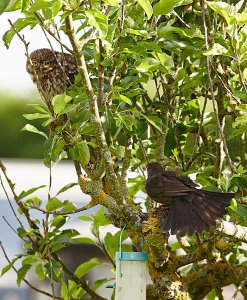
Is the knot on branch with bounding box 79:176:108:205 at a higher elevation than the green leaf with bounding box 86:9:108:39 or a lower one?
lower

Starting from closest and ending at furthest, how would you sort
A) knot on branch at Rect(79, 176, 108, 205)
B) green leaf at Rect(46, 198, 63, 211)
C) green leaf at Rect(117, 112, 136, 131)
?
green leaf at Rect(117, 112, 136, 131) → knot on branch at Rect(79, 176, 108, 205) → green leaf at Rect(46, 198, 63, 211)

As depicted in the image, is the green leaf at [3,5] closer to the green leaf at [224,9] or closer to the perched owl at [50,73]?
the green leaf at [224,9]

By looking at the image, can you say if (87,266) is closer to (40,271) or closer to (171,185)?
(40,271)

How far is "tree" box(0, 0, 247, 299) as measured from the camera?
2004mm

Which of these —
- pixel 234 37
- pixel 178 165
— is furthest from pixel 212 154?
pixel 234 37

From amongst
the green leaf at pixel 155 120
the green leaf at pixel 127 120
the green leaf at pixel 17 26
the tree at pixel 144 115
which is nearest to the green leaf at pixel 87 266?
the tree at pixel 144 115

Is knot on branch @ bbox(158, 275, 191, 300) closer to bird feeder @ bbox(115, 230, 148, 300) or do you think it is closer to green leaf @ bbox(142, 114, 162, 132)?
bird feeder @ bbox(115, 230, 148, 300)

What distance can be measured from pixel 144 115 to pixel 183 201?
10.8 inches

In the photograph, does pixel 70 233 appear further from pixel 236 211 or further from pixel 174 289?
pixel 236 211

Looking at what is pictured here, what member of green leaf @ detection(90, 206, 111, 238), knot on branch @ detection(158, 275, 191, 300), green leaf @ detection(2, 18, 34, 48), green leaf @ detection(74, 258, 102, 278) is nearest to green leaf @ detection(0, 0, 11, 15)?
green leaf @ detection(2, 18, 34, 48)

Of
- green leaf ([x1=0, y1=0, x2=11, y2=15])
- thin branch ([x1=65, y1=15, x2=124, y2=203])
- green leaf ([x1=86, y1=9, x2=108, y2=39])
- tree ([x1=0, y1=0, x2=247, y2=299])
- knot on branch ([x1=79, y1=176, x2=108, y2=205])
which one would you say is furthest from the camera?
knot on branch ([x1=79, y1=176, x2=108, y2=205])

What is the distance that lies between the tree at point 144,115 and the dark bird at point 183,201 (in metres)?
0.05

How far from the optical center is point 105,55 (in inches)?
78.0

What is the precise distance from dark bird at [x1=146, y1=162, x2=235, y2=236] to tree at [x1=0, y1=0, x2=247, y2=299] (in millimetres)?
52
